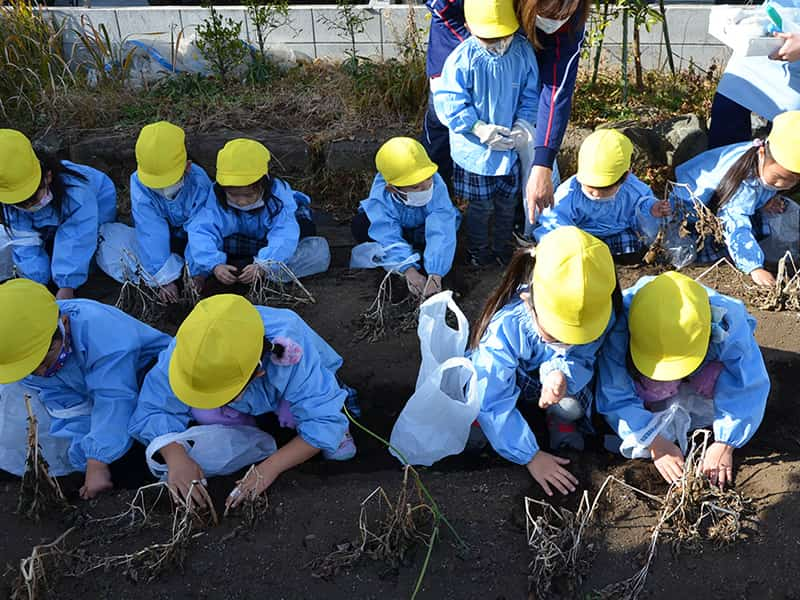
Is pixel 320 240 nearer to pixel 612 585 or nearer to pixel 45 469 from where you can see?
pixel 45 469

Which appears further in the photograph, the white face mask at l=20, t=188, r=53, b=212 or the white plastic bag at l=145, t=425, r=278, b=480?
the white face mask at l=20, t=188, r=53, b=212

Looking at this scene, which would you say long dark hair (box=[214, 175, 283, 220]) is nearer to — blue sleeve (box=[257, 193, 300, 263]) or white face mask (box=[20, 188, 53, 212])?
blue sleeve (box=[257, 193, 300, 263])

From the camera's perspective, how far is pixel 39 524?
9.14 ft

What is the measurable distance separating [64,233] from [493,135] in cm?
233

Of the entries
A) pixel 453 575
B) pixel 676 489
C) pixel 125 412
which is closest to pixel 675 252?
pixel 676 489

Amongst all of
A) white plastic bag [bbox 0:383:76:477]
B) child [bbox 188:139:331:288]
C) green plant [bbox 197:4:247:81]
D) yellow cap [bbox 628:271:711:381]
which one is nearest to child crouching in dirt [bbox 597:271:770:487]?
yellow cap [bbox 628:271:711:381]

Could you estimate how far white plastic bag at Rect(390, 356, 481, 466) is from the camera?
9.26ft

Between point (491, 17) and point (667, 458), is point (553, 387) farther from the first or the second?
point (491, 17)

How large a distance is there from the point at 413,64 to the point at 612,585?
3.87m

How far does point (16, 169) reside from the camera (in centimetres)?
363

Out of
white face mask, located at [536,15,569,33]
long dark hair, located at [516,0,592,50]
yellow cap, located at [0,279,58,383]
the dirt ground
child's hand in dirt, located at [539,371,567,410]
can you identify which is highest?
long dark hair, located at [516,0,592,50]

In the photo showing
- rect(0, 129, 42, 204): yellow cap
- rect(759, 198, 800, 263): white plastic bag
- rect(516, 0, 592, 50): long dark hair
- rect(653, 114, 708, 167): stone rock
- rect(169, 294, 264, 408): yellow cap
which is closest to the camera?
rect(169, 294, 264, 408): yellow cap

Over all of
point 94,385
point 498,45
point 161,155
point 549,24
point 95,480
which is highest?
point 549,24

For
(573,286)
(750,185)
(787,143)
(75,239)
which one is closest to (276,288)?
(75,239)
